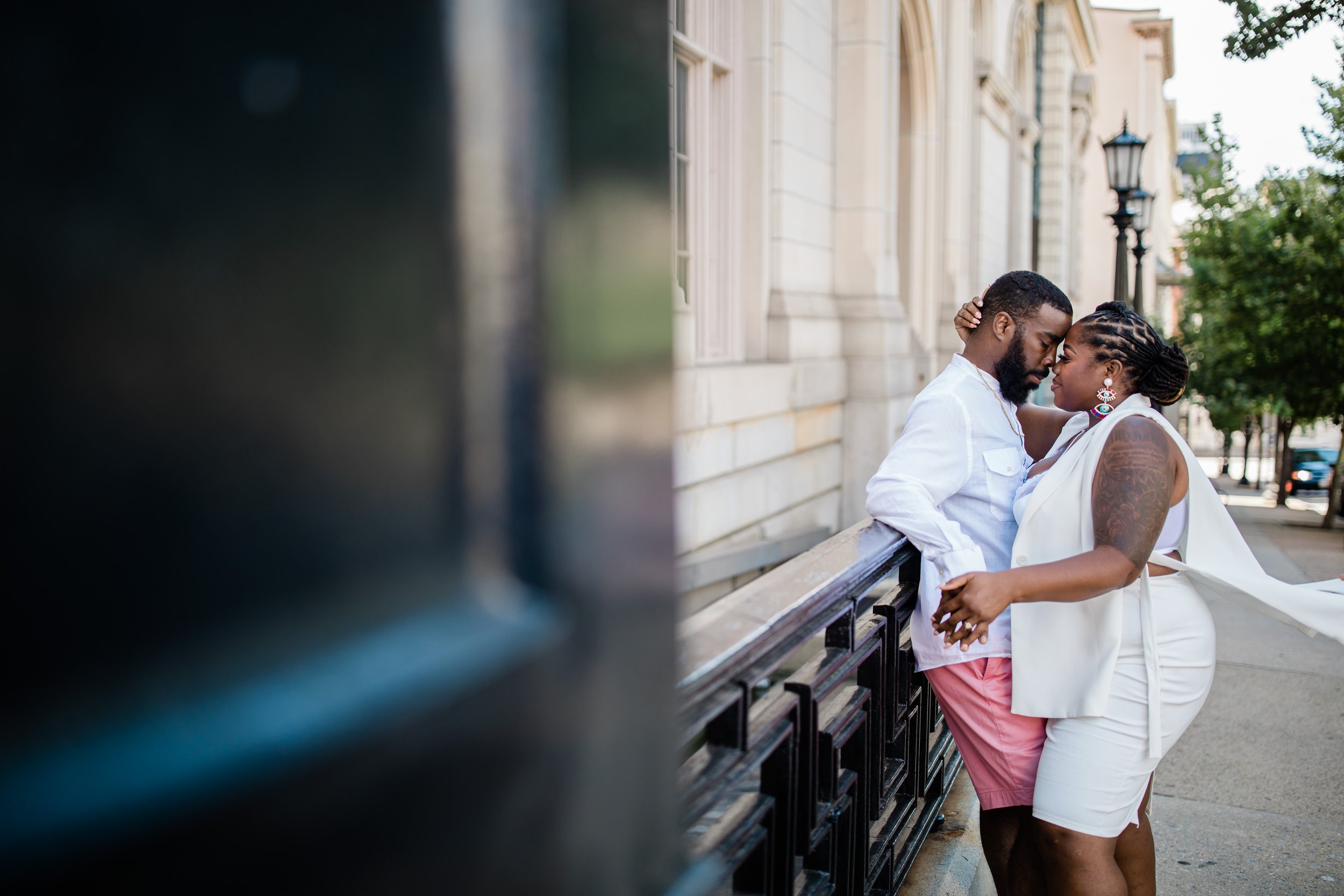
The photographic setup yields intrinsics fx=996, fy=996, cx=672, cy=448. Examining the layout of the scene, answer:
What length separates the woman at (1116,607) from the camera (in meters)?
2.46

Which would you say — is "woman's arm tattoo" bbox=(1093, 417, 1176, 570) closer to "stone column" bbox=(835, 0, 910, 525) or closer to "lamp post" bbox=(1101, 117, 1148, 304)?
"stone column" bbox=(835, 0, 910, 525)

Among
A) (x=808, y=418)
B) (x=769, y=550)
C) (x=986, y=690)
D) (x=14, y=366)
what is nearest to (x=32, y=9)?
(x=14, y=366)

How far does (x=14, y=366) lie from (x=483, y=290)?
20cm

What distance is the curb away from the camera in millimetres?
3262

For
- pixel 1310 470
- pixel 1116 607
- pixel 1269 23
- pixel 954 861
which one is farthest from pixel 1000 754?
pixel 1310 470

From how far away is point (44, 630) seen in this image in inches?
12.9

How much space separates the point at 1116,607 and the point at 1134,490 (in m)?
0.34

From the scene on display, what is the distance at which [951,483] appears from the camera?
294 cm

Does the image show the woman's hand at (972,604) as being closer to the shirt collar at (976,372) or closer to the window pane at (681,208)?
the shirt collar at (976,372)

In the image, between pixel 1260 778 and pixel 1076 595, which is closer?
pixel 1076 595

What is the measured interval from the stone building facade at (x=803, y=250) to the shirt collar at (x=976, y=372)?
13.0 ft

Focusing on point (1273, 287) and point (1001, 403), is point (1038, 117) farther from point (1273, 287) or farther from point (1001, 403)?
point (1001, 403)

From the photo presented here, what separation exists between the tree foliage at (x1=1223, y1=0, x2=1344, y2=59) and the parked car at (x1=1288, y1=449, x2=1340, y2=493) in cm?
2973

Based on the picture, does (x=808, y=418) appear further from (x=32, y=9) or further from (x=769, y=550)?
(x=32, y=9)
